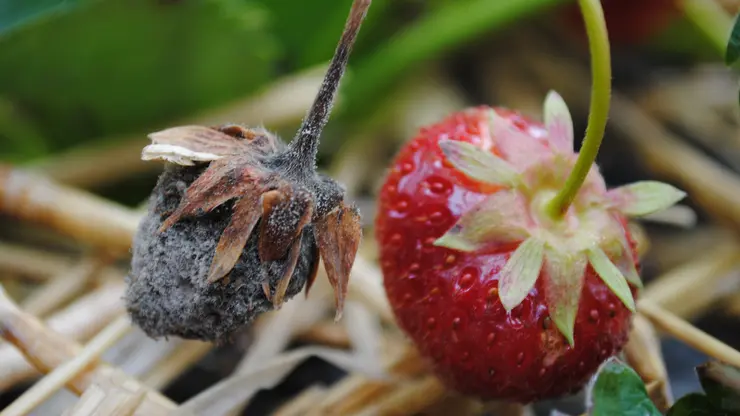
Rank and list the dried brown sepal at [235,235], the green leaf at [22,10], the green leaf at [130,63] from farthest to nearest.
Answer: the green leaf at [130,63] < the green leaf at [22,10] < the dried brown sepal at [235,235]

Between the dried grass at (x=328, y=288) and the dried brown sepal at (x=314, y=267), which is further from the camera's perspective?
the dried grass at (x=328, y=288)

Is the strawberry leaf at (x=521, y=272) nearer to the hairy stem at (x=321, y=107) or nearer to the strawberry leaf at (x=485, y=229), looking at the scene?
the strawberry leaf at (x=485, y=229)

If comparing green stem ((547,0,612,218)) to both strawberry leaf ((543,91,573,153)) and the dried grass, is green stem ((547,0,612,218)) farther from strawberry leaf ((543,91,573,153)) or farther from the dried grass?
the dried grass

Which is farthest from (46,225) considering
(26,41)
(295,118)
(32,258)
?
(295,118)

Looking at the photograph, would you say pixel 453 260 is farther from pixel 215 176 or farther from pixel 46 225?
pixel 46 225

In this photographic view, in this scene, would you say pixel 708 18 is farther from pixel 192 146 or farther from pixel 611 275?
pixel 192 146

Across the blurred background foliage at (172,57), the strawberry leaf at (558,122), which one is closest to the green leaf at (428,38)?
the blurred background foliage at (172,57)

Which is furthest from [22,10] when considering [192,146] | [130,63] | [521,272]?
[521,272]
